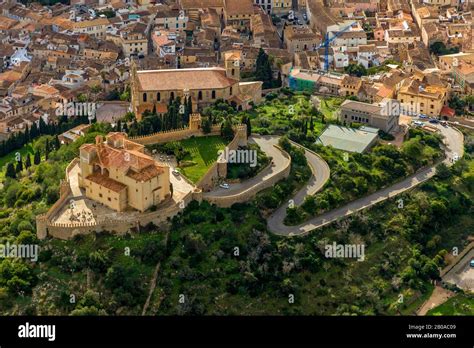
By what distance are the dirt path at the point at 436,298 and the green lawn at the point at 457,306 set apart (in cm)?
24

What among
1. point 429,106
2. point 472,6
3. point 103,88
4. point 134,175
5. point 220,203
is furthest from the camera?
point 472,6

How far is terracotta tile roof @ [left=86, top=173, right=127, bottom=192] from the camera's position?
4171cm

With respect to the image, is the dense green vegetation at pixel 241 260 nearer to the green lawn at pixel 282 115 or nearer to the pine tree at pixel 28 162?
the green lawn at pixel 282 115

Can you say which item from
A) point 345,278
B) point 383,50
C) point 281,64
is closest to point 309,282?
point 345,278

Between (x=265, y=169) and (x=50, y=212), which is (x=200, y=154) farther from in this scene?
(x=50, y=212)

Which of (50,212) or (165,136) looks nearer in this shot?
(50,212)

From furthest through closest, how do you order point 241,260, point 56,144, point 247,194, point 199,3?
point 199,3 < point 56,144 < point 247,194 < point 241,260

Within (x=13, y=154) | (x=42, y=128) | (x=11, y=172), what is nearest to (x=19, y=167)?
(x=11, y=172)

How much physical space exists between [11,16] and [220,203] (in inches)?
2301

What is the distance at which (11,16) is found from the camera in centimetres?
9194

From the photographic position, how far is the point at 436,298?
44.6 meters

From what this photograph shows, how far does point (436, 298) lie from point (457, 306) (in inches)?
51.3

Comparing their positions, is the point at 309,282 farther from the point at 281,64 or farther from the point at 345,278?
the point at 281,64

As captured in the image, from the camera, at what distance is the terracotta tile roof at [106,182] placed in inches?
1642
